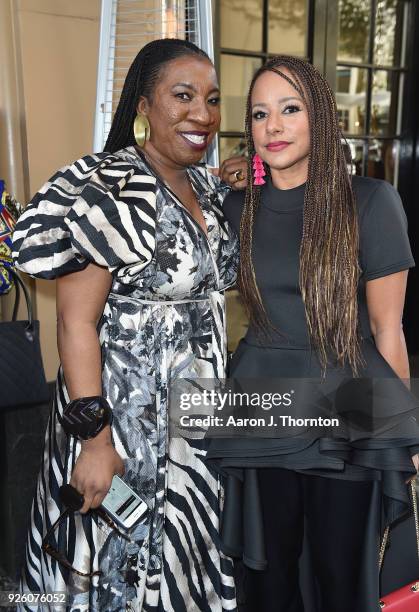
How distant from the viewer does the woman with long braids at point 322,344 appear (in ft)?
4.55

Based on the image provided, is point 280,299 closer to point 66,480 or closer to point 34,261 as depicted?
point 34,261

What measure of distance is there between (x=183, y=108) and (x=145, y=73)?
0.14 meters

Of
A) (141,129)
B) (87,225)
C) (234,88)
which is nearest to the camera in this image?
(87,225)

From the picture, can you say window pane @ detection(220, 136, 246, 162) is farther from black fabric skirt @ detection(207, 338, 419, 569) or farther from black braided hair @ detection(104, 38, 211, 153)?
black fabric skirt @ detection(207, 338, 419, 569)

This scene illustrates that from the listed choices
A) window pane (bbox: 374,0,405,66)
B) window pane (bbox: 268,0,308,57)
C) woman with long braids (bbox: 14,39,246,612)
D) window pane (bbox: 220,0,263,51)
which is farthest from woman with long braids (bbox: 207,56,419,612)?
window pane (bbox: 374,0,405,66)

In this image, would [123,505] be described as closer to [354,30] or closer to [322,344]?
[322,344]

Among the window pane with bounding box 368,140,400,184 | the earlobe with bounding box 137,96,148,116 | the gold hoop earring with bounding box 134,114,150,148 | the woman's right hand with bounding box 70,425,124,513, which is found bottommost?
the woman's right hand with bounding box 70,425,124,513

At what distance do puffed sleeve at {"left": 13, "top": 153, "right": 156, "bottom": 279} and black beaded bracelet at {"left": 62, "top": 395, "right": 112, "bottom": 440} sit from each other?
283 millimetres

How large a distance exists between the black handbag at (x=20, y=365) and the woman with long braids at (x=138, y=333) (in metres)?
0.26

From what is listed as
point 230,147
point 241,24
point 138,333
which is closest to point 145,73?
point 138,333

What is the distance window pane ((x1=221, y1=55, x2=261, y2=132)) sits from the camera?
388 centimetres

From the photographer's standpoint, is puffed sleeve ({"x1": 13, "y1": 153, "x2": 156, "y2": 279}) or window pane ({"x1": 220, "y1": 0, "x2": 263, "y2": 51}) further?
window pane ({"x1": 220, "y1": 0, "x2": 263, "y2": 51})

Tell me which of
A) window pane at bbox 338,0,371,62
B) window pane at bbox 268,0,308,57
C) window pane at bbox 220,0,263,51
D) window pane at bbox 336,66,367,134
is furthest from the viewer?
window pane at bbox 336,66,367,134

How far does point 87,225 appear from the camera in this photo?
1296 millimetres
